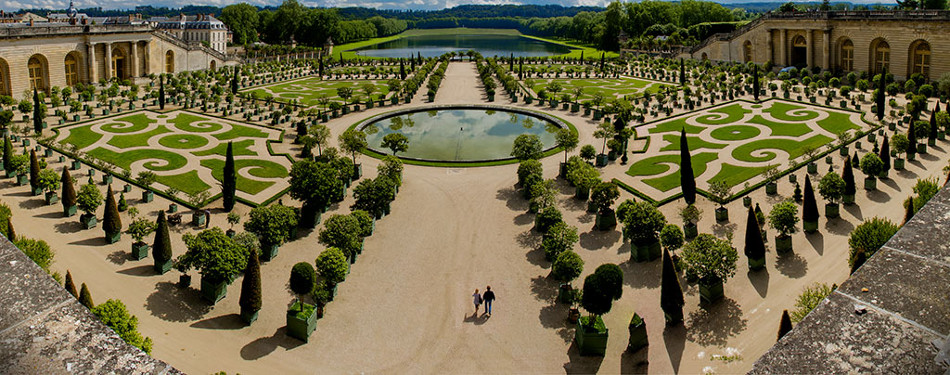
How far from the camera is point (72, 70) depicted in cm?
7100

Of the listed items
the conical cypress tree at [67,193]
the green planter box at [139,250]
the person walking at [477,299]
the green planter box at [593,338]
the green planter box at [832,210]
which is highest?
the conical cypress tree at [67,193]

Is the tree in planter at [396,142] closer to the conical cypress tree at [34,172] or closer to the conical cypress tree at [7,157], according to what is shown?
the conical cypress tree at [34,172]

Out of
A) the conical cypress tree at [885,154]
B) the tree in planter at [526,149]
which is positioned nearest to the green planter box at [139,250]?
the tree in planter at [526,149]

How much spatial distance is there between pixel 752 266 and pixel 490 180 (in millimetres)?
16414

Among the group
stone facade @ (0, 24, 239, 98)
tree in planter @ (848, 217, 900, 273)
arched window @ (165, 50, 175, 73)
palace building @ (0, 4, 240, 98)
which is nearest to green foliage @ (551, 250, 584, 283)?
tree in planter @ (848, 217, 900, 273)

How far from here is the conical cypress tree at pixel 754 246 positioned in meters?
23.9

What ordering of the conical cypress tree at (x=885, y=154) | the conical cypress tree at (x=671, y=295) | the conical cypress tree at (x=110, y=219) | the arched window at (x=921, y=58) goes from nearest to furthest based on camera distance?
the conical cypress tree at (x=671, y=295) < the conical cypress tree at (x=110, y=219) < the conical cypress tree at (x=885, y=154) < the arched window at (x=921, y=58)

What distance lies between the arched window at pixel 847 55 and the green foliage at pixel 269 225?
6975 centimetres

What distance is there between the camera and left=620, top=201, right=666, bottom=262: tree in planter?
25547mm

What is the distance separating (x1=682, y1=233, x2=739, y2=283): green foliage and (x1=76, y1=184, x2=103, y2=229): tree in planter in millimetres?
26077

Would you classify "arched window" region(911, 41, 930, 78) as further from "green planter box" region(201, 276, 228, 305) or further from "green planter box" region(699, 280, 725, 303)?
"green planter box" region(201, 276, 228, 305)

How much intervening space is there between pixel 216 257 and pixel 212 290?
4.29 ft

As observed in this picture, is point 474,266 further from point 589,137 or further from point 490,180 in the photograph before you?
point 589,137

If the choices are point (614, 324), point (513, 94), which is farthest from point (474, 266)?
point (513, 94)
